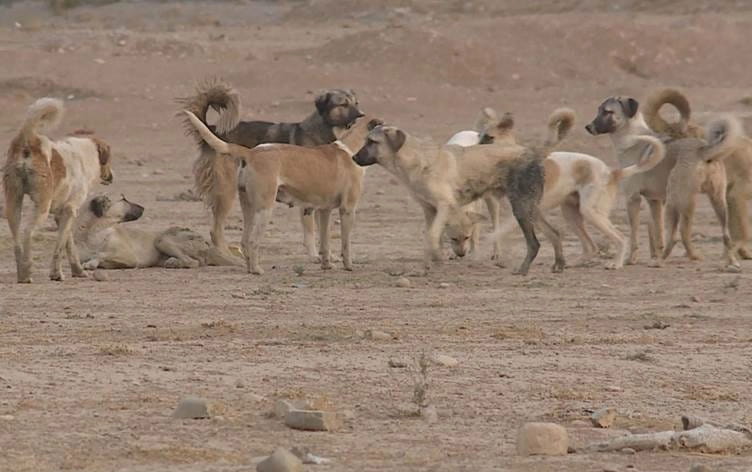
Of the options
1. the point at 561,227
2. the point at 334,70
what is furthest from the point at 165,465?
the point at 334,70

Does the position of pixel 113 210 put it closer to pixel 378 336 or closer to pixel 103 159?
pixel 103 159

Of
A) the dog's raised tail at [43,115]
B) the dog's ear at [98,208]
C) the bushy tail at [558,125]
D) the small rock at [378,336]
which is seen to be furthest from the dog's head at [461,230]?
the small rock at [378,336]

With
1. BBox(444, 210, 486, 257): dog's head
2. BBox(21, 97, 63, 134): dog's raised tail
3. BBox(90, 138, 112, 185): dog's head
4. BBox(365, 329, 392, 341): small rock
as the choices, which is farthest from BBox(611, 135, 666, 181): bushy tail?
BBox(365, 329, 392, 341): small rock

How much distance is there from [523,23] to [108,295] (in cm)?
2250

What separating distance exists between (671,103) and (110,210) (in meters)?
4.61

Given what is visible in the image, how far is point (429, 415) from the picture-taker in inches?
317

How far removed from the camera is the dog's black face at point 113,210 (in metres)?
14.4

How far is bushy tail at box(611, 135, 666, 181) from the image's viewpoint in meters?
14.4

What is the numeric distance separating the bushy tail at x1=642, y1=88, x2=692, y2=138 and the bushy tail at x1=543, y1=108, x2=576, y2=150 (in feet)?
2.87

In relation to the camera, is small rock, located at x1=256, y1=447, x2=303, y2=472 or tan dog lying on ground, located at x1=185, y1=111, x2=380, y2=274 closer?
small rock, located at x1=256, y1=447, x2=303, y2=472

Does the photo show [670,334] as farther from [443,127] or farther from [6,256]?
[443,127]

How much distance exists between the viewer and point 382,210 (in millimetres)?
18844

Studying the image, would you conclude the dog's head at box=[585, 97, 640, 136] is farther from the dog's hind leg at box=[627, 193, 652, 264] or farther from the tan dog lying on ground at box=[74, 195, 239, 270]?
the tan dog lying on ground at box=[74, 195, 239, 270]

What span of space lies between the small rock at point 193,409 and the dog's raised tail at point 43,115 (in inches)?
190
